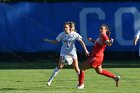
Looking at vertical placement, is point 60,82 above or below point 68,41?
below

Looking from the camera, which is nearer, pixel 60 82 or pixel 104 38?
pixel 104 38

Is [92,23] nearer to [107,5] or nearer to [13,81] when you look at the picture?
[107,5]

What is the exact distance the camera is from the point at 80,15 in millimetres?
31328

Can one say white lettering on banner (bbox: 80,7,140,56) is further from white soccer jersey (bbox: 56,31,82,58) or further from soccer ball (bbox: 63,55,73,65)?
soccer ball (bbox: 63,55,73,65)

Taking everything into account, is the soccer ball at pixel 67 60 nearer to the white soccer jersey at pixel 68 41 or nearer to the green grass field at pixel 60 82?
the white soccer jersey at pixel 68 41

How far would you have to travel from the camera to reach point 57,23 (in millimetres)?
31391

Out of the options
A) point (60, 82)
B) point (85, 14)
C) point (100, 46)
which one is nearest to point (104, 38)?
point (100, 46)

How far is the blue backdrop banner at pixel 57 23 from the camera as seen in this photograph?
31.2m

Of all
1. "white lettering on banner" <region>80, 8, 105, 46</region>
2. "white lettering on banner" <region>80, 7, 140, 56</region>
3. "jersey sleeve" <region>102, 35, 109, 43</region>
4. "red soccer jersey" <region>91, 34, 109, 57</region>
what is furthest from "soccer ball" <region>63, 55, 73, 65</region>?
"white lettering on banner" <region>80, 8, 105, 46</region>

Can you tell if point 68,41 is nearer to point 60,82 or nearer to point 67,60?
point 67,60

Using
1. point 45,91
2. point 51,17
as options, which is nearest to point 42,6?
point 51,17

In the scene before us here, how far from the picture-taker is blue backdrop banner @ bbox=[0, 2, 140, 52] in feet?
102

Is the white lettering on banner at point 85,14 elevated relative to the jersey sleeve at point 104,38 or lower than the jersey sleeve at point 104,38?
lower

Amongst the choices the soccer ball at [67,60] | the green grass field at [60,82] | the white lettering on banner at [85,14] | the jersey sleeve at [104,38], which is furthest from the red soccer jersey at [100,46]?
the white lettering on banner at [85,14]
